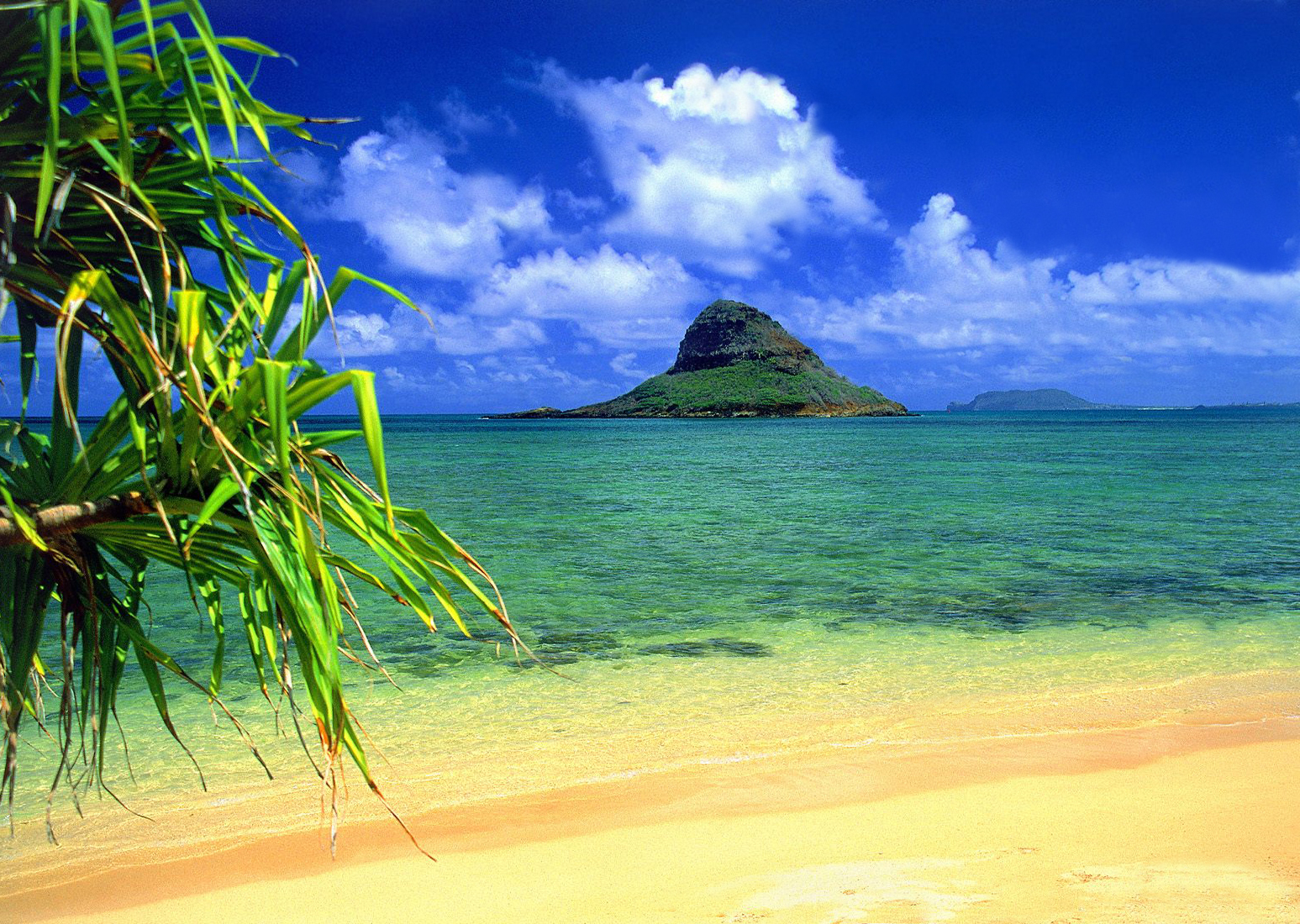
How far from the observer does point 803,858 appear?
14.0 feet

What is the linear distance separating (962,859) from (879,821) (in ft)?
1.83

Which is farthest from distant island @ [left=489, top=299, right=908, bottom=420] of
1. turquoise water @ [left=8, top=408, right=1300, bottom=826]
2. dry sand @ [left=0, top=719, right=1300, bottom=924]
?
dry sand @ [left=0, top=719, right=1300, bottom=924]

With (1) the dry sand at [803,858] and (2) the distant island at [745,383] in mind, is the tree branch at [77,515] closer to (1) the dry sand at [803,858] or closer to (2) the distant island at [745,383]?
(1) the dry sand at [803,858]

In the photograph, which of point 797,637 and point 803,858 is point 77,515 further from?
point 797,637

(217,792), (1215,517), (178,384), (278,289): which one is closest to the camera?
(178,384)

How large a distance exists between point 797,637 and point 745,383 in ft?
542

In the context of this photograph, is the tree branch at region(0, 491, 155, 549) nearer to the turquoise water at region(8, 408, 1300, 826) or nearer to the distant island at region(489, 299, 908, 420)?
the turquoise water at region(8, 408, 1300, 826)

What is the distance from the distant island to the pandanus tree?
15821cm

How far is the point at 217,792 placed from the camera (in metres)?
5.34

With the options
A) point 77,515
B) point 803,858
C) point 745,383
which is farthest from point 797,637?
point 745,383

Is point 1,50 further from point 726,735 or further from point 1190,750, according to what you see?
point 1190,750

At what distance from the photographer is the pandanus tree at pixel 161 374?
5.50ft

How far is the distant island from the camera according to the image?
538 ft

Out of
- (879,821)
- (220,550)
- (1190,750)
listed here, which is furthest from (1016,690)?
(220,550)
